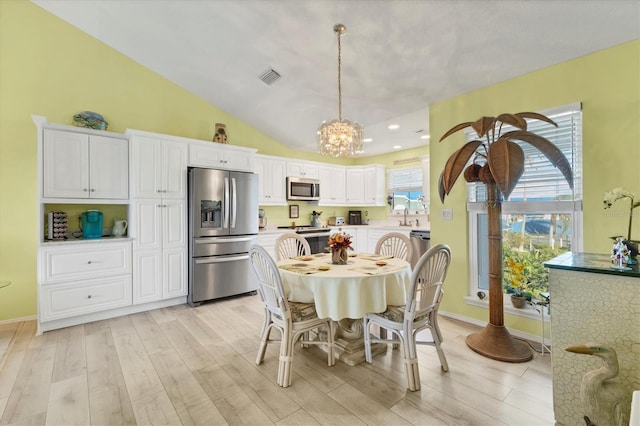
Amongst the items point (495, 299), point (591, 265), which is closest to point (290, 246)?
point (495, 299)

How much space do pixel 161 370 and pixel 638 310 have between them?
116 inches

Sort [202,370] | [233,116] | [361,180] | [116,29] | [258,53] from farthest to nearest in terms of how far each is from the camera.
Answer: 1. [361,180]
2. [233,116]
3. [116,29]
4. [258,53]
5. [202,370]

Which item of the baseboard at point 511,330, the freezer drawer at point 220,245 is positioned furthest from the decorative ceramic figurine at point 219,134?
the baseboard at point 511,330

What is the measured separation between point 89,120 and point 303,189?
10.7ft

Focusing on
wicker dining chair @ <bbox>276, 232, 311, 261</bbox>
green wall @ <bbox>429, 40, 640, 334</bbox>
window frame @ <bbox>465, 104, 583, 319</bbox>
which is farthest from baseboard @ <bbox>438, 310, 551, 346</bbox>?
wicker dining chair @ <bbox>276, 232, 311, 261</bbox>

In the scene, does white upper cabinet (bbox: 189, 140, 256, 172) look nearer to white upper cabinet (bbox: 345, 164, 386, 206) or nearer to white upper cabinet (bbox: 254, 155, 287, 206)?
white upper cabinet (bbox: 254, 155, 287, 206)

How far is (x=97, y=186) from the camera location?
331 cm

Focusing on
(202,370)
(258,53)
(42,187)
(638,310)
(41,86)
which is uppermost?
(258,53)

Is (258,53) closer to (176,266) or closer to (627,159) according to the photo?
(176,266)

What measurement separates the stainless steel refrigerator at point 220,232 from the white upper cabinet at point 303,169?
1.21 metres

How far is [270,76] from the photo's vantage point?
11.5 ft

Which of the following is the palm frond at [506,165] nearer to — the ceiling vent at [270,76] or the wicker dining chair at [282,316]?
the wicker dining chair at [282,316]

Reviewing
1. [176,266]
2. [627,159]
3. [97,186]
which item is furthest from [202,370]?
[627,159]

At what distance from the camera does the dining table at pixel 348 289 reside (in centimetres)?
198
